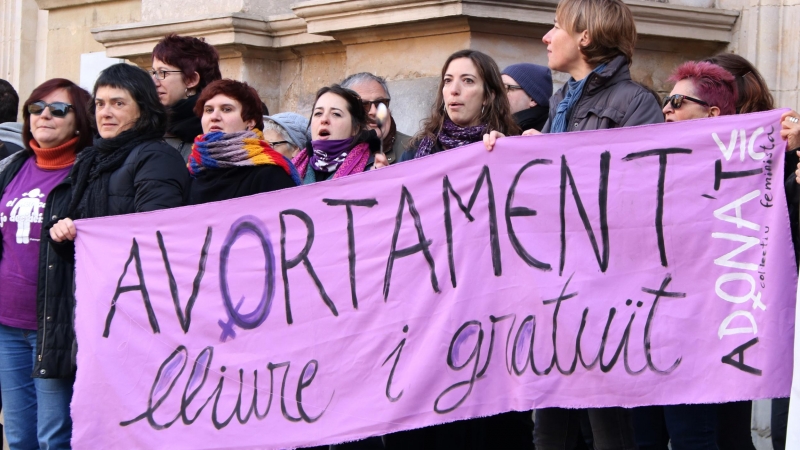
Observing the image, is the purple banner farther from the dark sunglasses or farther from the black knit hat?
the black knit hat

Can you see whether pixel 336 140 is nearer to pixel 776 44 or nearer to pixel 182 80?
pixel 182 80

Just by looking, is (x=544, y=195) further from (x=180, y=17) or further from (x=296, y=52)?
(x=180, y=17)

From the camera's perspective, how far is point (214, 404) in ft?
17.2

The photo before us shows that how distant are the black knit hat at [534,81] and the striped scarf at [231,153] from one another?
118cm

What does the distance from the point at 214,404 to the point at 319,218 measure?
82 cm

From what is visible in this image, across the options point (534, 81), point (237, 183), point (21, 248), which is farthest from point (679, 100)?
point (21, 248)

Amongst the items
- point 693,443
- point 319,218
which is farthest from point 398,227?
point 693,443

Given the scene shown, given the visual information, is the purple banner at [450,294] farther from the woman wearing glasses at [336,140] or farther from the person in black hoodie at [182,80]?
the person in black hoodie at [182,80]

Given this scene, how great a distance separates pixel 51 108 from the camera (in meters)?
5.71

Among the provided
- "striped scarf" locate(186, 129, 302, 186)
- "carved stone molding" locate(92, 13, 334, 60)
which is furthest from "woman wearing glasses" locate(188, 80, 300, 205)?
"carved stone molding" locate(92, 13, 334, 60)

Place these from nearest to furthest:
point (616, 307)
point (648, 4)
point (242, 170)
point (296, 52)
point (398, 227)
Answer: point (616, 307) < point (398, 227) < point (242, 170) < point (648, 4) < point (296, 52)

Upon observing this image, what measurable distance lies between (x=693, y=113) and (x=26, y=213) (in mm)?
2682

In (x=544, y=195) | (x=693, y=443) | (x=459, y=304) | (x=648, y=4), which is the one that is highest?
(x=648, y=4)

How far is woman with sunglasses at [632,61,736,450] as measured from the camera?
491 cm
